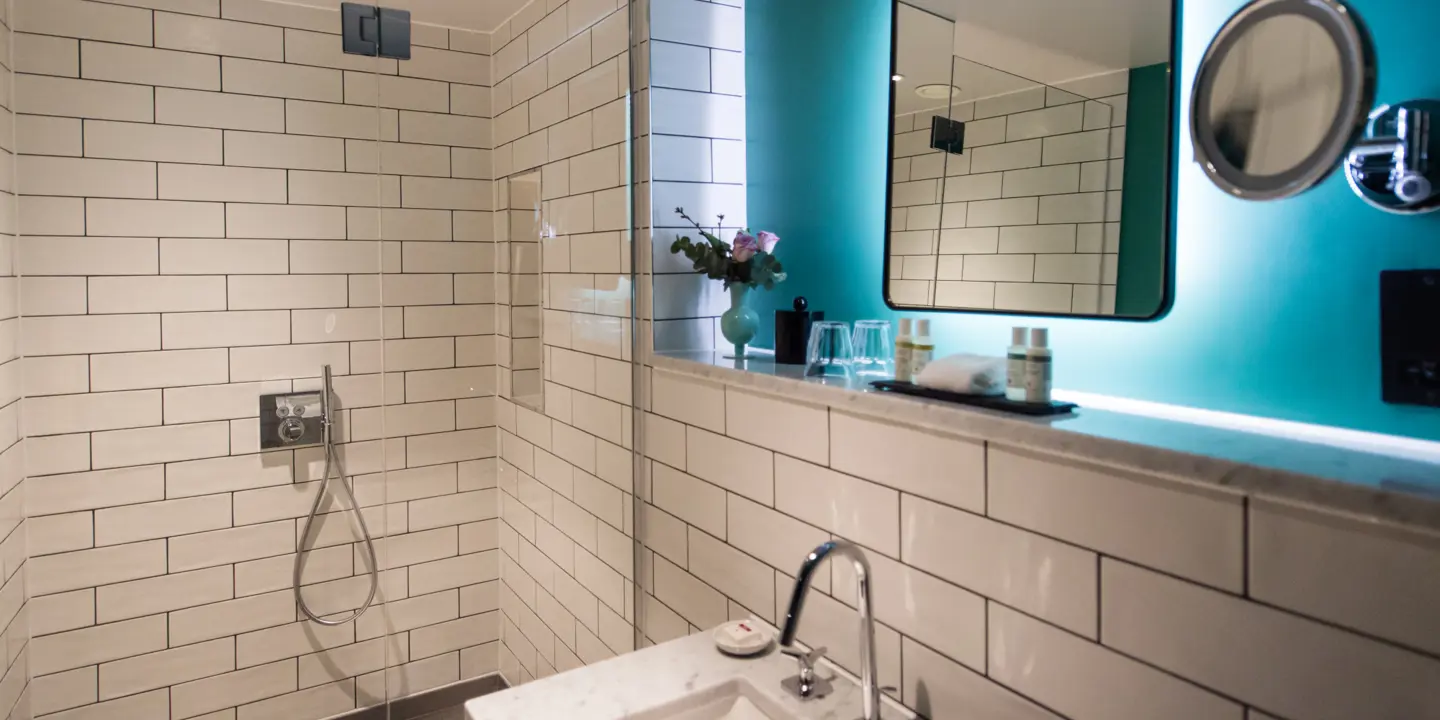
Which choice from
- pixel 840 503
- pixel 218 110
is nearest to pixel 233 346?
pixel 218 110

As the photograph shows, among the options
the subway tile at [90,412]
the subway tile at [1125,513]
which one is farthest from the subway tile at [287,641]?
the subway tile at [1125,513]

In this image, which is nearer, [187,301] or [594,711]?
[594,711]

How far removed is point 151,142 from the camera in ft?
6.48

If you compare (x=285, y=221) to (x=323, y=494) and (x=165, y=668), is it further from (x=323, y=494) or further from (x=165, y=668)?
(x=165, y=668)

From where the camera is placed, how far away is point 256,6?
2043 millimetres

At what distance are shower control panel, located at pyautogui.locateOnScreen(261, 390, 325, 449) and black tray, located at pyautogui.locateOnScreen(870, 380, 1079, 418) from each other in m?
1.53

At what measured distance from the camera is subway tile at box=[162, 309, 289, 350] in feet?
6.66

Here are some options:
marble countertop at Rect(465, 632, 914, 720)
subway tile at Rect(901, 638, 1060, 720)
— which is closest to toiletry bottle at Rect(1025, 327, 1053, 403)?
subway tile at Rect(901, 638, 1060, 720)

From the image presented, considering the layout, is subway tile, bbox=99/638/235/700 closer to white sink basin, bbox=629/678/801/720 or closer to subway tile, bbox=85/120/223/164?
subway tile, bbox=85/120/223/164

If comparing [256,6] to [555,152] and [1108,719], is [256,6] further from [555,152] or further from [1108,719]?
[1108,719]

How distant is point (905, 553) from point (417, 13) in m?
1.83

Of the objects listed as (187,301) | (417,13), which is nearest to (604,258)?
(417,13)

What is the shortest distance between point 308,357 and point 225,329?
0.19 m

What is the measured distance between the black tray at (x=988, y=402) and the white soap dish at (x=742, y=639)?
50 cm
